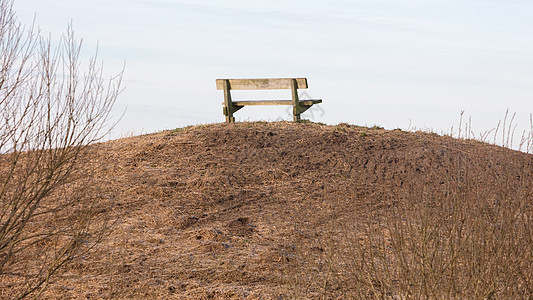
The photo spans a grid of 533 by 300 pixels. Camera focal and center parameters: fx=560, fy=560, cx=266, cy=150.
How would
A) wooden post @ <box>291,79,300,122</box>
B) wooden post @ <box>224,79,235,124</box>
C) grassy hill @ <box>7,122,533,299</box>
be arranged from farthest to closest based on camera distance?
wooden post @ <box>224,79,235,124</box>
wooden post @ <box>291,79,300,122</box>
grassy hill @ <box>7,122,533,299</box>

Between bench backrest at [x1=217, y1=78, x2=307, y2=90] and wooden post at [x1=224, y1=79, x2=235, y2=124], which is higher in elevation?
bench backrest at [x1=217, y1=78, x2=307, y2=90]

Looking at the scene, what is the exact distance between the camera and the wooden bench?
1386 cm

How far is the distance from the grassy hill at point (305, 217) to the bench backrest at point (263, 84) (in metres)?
0.98

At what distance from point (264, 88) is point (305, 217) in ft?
18.1

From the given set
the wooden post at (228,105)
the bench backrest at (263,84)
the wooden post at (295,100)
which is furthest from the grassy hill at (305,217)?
the bench backrest at (263,84)

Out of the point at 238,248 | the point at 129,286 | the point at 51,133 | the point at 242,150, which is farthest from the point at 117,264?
the point at 242,150

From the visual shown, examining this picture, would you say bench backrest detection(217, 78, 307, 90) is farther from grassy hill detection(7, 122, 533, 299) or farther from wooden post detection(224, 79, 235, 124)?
grassy hill detection(7, 122, 533, 299)

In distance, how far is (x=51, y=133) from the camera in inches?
270

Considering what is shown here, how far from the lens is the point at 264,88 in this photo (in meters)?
14.2

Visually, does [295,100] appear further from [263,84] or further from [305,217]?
[305,217]

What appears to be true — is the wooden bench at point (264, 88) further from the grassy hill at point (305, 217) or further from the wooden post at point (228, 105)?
the grassy hill at point (305, 217)

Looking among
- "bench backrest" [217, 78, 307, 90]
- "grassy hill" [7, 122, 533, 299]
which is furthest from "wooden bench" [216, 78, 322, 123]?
"grassy hill" [7, 122, 533, 299]

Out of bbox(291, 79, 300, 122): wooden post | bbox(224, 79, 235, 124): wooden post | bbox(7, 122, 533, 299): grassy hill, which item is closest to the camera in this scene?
bbox(7, 122, 533, 299): grassy hill

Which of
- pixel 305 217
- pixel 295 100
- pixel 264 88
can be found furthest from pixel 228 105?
pixel 305 217
